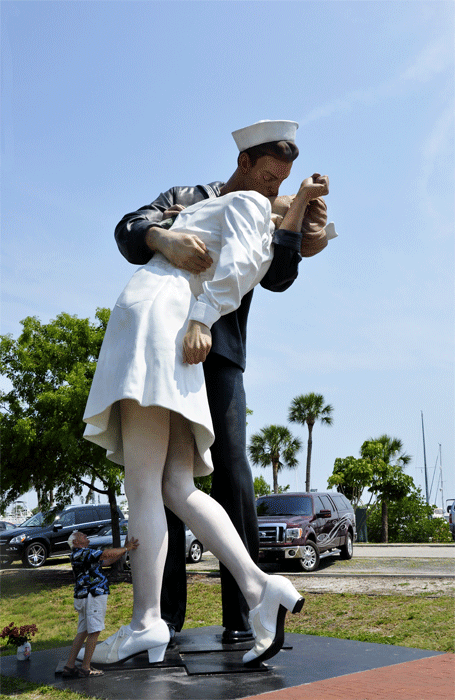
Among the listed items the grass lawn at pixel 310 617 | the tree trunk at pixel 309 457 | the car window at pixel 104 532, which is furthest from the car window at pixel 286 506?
Result: the tree trunk at pixel 309 457

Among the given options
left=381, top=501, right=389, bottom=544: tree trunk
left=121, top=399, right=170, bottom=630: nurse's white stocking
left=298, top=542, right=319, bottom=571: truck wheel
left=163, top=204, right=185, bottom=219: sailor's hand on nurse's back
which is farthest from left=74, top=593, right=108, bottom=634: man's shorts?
left=381, top=501, right=389, bottom=544: tree trunk

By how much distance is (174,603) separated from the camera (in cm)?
377

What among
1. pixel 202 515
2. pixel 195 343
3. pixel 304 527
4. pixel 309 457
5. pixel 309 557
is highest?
pixel 309 457

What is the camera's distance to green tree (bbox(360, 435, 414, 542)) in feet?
107

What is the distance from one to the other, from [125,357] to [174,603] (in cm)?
150

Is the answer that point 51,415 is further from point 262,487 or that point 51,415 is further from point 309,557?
point 262,487

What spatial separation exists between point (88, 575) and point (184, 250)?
167 cm

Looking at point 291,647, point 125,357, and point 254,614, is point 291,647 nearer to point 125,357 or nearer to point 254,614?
point 254,614

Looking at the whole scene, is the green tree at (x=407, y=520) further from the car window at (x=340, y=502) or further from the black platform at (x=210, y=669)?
the black platform at (x=210, y=669)

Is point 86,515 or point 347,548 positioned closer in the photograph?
point 347,548

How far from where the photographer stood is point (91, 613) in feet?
10.8

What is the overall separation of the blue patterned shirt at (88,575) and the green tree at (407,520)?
89.1 ft

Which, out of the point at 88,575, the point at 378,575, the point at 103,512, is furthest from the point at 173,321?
the point at 103,512

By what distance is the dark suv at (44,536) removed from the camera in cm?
1850
